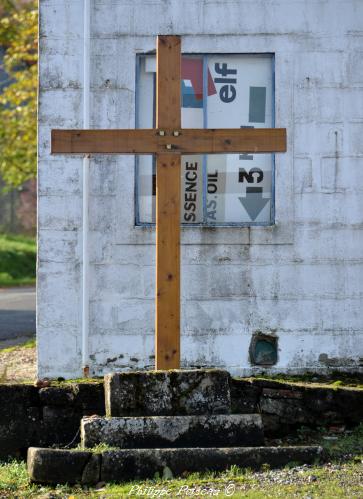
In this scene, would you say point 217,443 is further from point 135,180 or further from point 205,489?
point 135,180

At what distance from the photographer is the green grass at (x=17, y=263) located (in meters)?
30.9

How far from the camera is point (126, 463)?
20.3ft

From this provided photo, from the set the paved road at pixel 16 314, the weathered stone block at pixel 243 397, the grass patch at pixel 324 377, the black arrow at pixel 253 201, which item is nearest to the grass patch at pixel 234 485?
the weathered stone block at pixel 243 397

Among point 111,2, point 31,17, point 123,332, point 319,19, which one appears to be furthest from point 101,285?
point 31,17

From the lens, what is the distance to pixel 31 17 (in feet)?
73.0

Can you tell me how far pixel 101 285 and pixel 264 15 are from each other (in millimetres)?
3023

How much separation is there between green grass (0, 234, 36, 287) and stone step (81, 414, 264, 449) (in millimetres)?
23059

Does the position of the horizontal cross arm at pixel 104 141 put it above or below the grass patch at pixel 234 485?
above

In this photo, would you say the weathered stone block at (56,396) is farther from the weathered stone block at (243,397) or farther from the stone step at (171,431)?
the weathered stone block at (243,397)

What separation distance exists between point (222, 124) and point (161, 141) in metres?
2.63

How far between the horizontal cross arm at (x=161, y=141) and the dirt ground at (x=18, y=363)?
3.20 metres

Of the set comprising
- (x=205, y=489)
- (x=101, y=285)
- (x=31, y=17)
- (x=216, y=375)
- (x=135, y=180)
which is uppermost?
(x=31, y=17)

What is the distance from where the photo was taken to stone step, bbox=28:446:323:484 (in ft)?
20.2

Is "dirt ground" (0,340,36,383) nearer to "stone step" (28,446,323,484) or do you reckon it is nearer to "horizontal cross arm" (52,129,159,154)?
"horizontal cross arm" (52,129,159,154)
